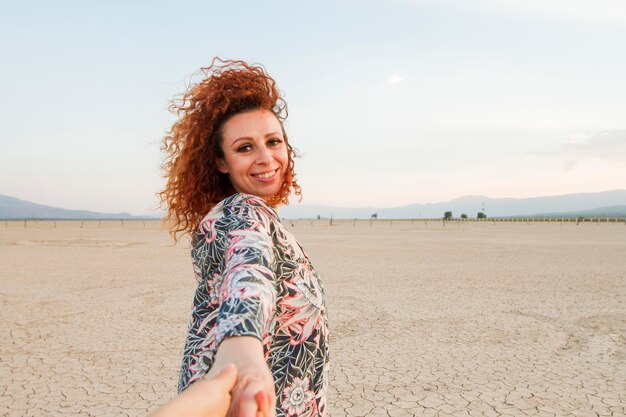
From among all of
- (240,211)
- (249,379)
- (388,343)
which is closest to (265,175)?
(240,211)

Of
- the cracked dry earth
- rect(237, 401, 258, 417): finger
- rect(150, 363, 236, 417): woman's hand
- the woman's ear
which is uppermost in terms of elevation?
the woman's ear

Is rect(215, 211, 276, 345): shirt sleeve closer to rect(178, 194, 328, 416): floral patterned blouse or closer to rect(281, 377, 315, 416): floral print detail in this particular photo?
rect(178, 194, 328, 416): floral patterned blouse

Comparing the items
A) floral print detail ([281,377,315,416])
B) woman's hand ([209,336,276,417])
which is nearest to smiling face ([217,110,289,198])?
floral print detail ([281,377,315,416])

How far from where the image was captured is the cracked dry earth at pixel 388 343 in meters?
5.20

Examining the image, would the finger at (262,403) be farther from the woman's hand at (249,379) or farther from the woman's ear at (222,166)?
the woman's ear at (222,166)

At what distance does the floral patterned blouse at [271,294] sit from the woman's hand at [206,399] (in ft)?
1.15

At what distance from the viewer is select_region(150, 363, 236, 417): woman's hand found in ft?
2.67

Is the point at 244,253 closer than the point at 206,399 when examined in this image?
No

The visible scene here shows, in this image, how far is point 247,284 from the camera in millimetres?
1219

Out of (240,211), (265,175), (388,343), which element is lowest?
(388,343)

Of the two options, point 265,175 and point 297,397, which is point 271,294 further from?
point 265,175

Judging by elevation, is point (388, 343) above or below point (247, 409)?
below

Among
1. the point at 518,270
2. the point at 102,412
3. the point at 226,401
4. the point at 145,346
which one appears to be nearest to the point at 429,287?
the point at 518,270

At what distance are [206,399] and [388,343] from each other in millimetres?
6668
